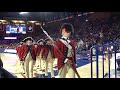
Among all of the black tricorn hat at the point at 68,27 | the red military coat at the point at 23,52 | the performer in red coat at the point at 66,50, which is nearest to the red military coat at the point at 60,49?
the performer in red coat at the point at 66,50

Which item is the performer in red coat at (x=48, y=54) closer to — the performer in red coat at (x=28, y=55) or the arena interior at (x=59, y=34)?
the arena interior at (x=59, y=34)

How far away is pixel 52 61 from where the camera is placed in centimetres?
481

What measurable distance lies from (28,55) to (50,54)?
37cm

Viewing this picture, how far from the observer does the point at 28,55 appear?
485 cm

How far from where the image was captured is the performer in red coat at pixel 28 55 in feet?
15.8

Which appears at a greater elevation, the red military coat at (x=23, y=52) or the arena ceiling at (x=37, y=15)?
the arena ceiling at (x=37, y=15)

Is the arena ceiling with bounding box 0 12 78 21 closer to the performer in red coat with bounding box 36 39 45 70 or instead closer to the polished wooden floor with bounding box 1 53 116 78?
the performer in red coat with bounding box 36 39 45 70

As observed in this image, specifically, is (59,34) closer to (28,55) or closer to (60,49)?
(60,49)

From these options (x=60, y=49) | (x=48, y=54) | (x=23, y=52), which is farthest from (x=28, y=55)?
(x=60, y=49)

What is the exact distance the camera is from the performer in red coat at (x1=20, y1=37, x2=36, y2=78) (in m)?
4.81

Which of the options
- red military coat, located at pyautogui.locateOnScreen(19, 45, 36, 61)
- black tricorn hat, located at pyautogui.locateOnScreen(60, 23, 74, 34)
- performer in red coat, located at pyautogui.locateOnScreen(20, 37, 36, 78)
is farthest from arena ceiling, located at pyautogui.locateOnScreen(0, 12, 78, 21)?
red military coat, located at pyautogui.locateOnScreen(19, 45, 36, 61)
